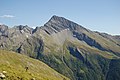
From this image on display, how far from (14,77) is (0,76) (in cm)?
420

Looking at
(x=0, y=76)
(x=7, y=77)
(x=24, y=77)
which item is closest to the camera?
(x=0, y=76)

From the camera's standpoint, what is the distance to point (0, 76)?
37625 millimetres

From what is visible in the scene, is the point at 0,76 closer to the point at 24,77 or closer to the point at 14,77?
the point at 14,77

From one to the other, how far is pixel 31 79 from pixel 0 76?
8213 mm

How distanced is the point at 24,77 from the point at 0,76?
6.87 m

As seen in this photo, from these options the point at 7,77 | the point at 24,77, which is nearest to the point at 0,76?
the point at 7,77

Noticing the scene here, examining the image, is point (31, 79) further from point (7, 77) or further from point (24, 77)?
point (7, 77)

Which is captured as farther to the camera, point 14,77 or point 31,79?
point 31,79

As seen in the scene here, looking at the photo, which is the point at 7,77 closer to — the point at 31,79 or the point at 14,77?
the point at 14,77

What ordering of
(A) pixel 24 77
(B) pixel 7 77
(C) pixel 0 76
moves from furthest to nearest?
(A) pixel 24 77
(B) pixel 7 77
(C) pixel 0 76

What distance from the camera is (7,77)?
40469 mm

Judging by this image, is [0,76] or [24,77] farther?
[24,77]

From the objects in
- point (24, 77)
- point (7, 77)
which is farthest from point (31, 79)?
point (7, 77)

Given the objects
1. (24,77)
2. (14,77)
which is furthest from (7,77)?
(24,77)
